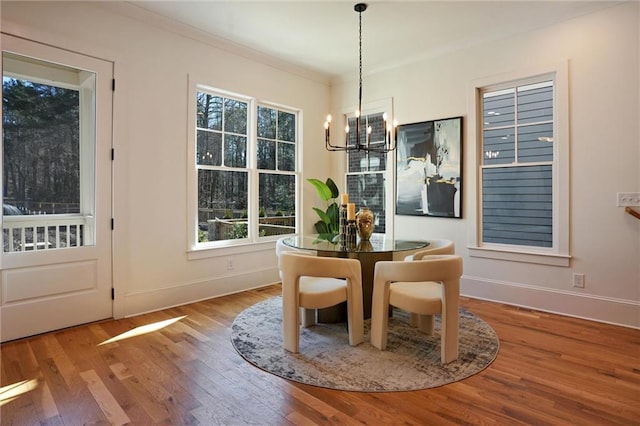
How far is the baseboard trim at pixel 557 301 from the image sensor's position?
125 inches

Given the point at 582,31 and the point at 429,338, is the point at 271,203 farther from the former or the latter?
the point at 582,31

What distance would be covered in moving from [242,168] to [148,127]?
1.20 metres

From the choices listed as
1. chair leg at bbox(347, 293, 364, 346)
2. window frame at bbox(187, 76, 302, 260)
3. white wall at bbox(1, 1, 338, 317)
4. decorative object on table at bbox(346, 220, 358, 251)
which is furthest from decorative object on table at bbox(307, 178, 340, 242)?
chair leg at bbox(347, 293, 364, 346)

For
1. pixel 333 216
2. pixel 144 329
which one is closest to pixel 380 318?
pixel 144 329

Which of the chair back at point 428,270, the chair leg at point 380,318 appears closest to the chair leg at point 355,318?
the chair leg at point 380,318

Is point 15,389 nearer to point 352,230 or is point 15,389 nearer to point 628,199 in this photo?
point 352,230

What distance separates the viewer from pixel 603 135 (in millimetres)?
3244

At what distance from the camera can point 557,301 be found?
11.5 feet

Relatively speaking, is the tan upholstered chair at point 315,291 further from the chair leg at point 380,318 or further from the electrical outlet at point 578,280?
the electrical outlet at point 578,280

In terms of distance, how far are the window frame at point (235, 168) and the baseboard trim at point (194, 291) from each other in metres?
0.31

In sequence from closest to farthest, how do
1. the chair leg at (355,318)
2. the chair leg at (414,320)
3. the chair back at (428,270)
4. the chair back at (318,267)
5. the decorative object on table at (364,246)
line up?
the chair back at (428,270) < the chair back at (318,267) < the chair leg at (355,318) < the decorative object on table at (364,246) < the chair leg at (414,320)

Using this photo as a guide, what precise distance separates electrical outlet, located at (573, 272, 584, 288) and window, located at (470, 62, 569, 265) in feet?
0.50

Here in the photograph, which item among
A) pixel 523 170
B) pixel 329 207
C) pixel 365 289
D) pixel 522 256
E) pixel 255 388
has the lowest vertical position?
pixel 255 388

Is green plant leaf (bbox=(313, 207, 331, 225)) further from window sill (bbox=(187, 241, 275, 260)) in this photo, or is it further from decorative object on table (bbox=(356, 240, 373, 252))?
decorative object on table (bbox=(356, 240, 373, 252))
